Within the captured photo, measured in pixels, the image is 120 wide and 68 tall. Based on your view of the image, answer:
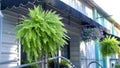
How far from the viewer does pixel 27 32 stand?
4672 millimetres

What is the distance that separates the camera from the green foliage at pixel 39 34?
464 centimetres

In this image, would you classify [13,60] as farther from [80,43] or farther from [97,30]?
[80,43]

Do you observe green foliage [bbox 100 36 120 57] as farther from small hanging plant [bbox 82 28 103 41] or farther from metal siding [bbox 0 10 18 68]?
metal siding [bbox 0 10 18 68]

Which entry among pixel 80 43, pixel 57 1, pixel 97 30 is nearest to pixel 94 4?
pixel 80 43

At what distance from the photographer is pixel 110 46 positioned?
11844mm

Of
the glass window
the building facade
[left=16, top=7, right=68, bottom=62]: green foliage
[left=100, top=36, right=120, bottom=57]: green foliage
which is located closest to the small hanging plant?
the building facade

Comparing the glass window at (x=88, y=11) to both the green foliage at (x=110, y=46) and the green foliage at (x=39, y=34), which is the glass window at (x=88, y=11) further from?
the green foliage at (x=39, y=34)

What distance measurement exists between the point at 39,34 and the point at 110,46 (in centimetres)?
Result: 764

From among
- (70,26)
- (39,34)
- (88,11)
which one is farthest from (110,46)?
(39,34)

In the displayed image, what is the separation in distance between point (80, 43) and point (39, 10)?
6956 millimetres

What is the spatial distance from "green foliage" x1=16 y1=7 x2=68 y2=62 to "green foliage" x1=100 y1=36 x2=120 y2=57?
7126 millimetres

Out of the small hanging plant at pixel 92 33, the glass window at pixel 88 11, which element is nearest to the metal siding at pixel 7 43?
the small hanging plant at pixel 92 33

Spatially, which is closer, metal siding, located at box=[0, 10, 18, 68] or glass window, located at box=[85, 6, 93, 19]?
metal siding, located at box=[0, 10, 18, 68]

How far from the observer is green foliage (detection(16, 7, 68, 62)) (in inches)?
183
